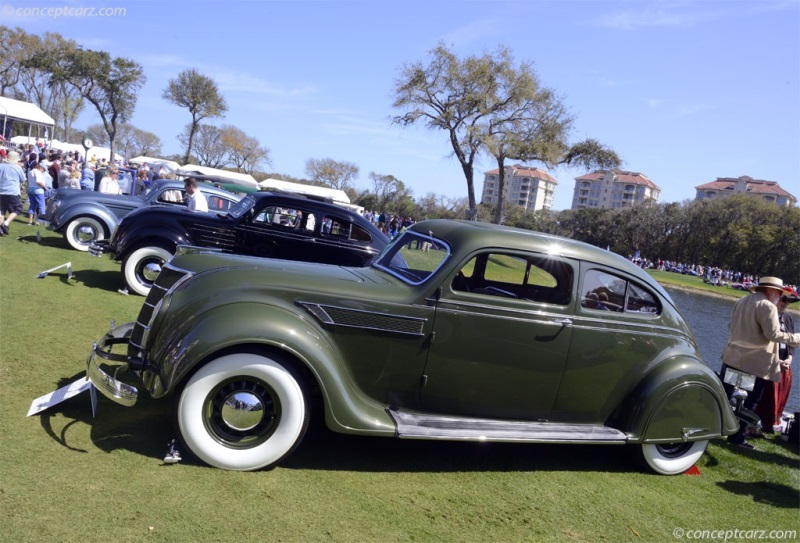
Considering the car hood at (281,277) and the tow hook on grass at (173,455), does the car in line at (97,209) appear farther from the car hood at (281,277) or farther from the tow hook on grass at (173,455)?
the tow hook on grass at (173,455)

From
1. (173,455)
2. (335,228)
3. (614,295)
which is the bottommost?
(173,455)

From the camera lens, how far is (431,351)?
13.1ft

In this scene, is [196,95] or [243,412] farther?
[196,95]

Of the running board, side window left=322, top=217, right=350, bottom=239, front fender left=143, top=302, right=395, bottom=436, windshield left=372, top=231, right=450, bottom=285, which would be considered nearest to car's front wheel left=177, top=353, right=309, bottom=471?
front fender left=143, top=302, right=395, bottom=436

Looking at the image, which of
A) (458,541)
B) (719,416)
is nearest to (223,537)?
(458,541)

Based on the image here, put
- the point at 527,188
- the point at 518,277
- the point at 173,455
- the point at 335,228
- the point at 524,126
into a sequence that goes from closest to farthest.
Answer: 1. the point at 173,455
2. the point at 518,277
3. the point at 335,228
4. the point at 524,126
5. the point at 527,188

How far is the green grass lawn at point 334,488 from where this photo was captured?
302 cm

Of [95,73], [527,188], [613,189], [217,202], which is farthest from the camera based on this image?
[527,188]

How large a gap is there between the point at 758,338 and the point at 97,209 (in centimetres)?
1110

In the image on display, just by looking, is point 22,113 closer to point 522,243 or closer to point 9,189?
point 9,189

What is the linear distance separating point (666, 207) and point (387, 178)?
2690 cm

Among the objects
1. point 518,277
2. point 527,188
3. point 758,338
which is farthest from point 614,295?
point 527,188

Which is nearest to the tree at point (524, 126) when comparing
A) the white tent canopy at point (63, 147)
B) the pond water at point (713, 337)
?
the pond water at point (713, 337)

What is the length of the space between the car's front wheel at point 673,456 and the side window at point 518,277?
1.53m
